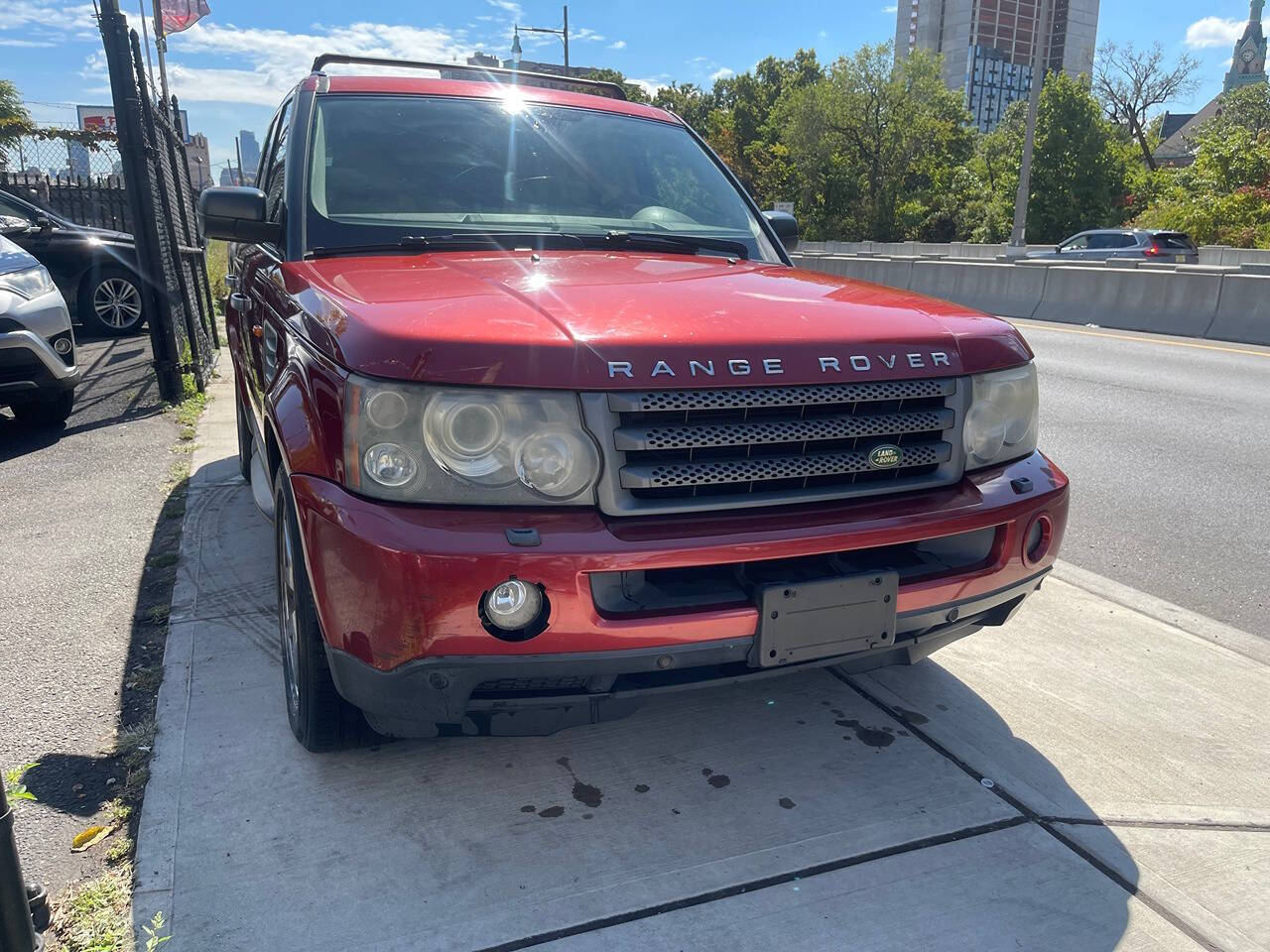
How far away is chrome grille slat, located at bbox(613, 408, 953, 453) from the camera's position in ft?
7.30

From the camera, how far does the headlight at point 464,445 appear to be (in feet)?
7.10

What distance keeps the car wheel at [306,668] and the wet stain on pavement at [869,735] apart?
1.46 meters

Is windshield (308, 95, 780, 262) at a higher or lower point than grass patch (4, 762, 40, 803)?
higher

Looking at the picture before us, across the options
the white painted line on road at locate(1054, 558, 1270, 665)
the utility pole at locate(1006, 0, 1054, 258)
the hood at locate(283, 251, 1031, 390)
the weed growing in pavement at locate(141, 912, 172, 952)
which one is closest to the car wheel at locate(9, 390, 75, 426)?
the hood at locate(283, 251, 1031, 390)

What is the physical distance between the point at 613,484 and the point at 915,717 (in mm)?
1546

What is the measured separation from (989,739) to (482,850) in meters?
1.58

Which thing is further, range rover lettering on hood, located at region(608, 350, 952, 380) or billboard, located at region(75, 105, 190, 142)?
billboard, located at region(75, 105, 190, 142)

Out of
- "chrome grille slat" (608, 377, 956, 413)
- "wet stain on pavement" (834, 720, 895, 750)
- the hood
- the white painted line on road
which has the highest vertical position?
the hood

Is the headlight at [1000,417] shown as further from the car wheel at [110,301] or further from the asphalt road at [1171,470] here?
the car wheel at [110,301]

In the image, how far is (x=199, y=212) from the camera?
11.2 ft

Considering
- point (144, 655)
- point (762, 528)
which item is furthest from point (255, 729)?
point (762, 528)

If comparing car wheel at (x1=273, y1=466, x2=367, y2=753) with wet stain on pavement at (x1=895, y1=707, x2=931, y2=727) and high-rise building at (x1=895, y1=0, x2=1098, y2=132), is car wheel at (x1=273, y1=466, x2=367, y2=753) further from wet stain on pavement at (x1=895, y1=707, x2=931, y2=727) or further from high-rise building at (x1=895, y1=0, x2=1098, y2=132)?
high-rise building at (x1=895, y1=0, x2=1098, y2=132)

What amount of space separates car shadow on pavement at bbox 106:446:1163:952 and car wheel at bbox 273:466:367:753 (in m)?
0.11

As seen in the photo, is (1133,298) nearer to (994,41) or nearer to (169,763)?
(169,763)
